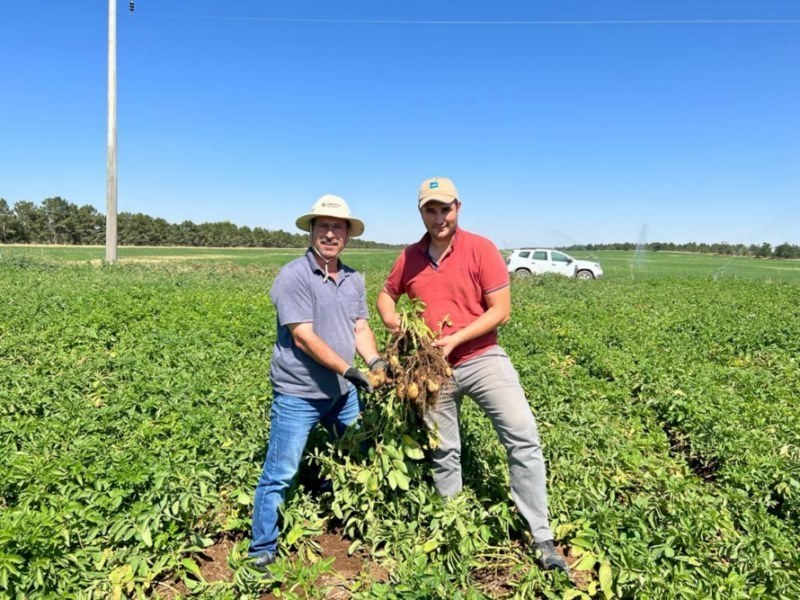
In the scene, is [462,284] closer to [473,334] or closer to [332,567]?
[473,334]

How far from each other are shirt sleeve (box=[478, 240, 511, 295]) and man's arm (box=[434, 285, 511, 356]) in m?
0.03

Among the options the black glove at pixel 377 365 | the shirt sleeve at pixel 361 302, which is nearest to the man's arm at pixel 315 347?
the black glove at pixel 377 365

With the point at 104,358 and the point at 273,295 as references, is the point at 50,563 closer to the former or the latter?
the point at 273,295

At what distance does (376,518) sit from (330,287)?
4.90 ft

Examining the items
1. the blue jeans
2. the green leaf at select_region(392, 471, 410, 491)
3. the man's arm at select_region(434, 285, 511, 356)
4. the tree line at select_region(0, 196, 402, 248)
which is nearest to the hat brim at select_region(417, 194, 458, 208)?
the man's arm at select_region(434, 285, 511, 356)

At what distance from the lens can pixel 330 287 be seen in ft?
10.4

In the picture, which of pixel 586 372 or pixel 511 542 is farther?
pixel 586 372

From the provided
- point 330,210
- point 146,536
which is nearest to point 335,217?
point 330,210

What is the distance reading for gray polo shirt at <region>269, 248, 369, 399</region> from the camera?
2982 mm

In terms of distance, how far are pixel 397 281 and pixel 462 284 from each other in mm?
474

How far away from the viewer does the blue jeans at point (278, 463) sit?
118 inches

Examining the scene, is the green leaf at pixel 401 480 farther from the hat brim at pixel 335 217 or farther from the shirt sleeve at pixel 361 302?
the hat brim at pixel 335 217

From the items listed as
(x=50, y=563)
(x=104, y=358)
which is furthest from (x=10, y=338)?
(x=50, y=563)

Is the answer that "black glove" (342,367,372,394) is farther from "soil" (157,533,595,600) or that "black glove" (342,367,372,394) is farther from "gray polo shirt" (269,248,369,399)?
"soil" (157,533,595,600)
